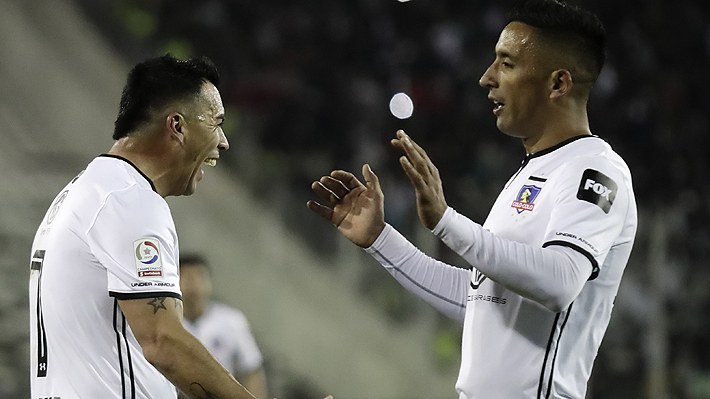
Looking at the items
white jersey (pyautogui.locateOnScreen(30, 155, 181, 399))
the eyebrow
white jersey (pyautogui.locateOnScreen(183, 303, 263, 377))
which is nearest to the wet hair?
white jersey (pyautogui.locateOnScreen(183, 303, 263, 377))

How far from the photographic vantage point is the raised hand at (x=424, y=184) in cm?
258

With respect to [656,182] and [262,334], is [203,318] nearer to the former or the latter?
→ [262,334]

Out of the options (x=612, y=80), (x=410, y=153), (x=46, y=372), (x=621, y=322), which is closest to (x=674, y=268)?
(x=621, y=322)

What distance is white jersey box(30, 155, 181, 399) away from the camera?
8.13ft

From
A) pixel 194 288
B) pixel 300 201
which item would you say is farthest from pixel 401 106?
pixel 194 288

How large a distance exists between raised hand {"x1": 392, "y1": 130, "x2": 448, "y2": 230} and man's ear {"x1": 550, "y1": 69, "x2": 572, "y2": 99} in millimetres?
639

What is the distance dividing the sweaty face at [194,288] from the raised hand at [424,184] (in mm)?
3433

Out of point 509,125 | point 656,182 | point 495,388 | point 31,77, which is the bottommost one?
point 495,388

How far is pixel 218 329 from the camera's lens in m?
5.78

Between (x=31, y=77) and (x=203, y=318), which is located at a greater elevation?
(x=31, y=77)

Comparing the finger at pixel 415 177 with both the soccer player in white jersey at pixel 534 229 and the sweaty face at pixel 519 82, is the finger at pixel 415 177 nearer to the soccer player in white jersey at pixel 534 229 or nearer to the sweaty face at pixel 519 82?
the soccer player in white jersey at pixel 534 229

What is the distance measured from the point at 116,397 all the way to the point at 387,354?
5.21m

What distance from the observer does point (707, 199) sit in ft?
30.6

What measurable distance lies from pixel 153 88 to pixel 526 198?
4.30ft
